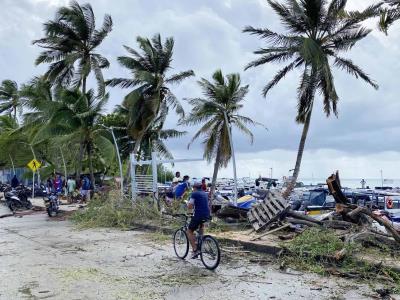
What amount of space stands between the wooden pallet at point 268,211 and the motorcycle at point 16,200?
1629 centimetres

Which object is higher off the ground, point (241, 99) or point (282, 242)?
point (241, 99)

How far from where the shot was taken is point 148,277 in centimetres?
854

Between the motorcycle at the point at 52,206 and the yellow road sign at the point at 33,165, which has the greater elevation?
the yellow road sign at the point at 33,165

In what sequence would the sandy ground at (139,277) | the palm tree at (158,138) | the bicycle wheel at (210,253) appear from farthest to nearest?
the palm tree at (158,138)
the bicycle wheel at (210,253)
the sandy ground at (139,277)

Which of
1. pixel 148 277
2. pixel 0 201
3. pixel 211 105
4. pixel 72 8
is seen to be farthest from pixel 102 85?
pixel 148 277

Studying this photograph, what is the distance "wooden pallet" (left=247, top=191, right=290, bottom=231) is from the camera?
1238 cm

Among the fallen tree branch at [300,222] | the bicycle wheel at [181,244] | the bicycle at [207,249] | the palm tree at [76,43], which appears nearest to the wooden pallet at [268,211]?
the fallen tree branch at [300,222]

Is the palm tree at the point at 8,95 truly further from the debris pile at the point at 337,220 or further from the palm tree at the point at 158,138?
the debris pile at the point at 337,220

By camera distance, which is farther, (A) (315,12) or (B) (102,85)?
(B) (102,85)

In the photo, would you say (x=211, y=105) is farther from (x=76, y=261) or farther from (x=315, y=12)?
(x=76, y=261)

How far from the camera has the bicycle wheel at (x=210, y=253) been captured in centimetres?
896

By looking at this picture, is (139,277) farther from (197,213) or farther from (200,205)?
(200,205)

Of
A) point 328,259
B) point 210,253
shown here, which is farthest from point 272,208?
point 210,253

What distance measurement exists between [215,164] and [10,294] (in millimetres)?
26799
